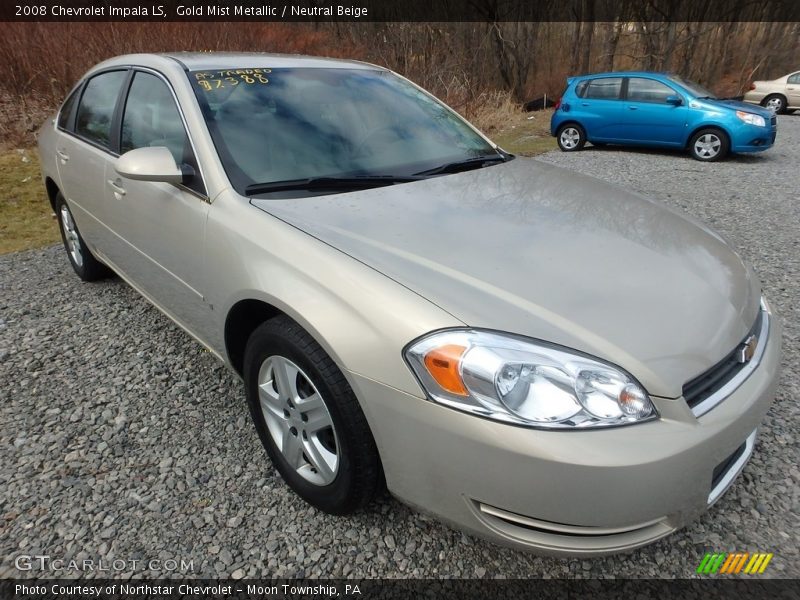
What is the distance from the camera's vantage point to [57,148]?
3.61m

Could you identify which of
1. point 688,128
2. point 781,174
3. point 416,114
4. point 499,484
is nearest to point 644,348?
point 499,484

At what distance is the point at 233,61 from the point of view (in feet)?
8.89

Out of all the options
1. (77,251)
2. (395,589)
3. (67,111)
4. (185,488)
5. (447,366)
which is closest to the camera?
(447,366)

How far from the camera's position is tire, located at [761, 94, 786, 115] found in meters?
15.2

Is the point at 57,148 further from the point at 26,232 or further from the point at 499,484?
the point at 499,484

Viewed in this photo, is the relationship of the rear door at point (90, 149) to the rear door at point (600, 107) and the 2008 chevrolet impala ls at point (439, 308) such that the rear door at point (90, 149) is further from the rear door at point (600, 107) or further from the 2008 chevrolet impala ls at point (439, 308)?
the rear door at point (600, 107)

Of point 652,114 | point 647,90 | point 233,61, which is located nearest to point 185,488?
point 233,61

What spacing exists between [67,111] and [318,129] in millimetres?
2394

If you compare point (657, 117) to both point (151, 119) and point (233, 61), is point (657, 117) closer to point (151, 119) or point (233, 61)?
point (233, 61)

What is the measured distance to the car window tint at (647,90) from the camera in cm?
934

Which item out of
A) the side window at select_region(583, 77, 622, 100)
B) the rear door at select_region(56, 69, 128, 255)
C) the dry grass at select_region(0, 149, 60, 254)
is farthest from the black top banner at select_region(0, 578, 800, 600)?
the side window at select_region(583, 77, 622, 100)

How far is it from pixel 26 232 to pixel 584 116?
9.30 meters

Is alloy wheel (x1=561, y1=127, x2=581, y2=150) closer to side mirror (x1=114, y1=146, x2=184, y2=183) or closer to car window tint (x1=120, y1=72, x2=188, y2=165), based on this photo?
car window tint (x1=120, y1=72, x2=188, y2=165)

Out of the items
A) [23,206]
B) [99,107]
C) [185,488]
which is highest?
[99,107]
